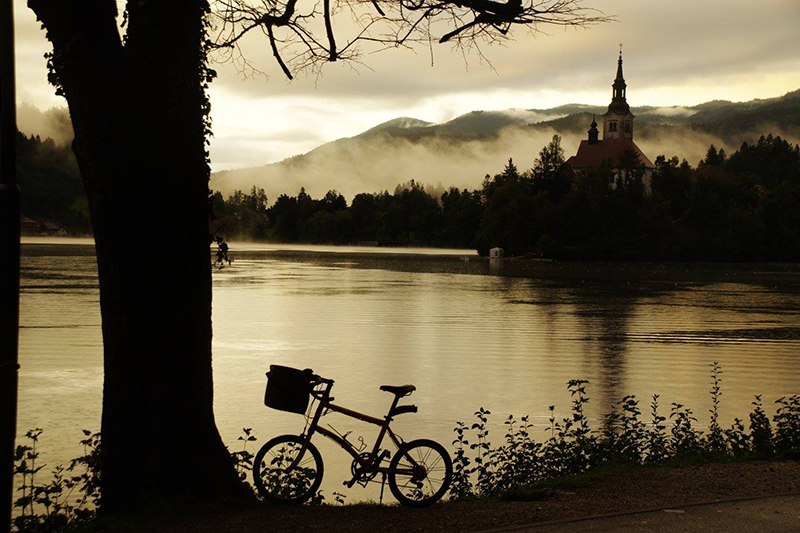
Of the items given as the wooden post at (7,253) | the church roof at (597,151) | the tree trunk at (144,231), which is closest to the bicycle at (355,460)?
the tree trunk at (144,231)

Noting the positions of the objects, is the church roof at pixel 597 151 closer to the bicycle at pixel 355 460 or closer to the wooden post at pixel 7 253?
the bicycle at pixel 355 460

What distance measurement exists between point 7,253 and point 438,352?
66.7ft

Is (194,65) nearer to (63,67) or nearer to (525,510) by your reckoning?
(63,67)

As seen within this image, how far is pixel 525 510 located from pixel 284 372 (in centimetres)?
249

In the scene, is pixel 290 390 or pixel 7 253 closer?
pixel 7 253

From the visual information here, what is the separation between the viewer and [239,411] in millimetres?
16250

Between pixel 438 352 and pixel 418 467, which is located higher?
pixel 418 467

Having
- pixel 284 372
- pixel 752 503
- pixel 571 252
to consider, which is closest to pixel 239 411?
pixel 284 372

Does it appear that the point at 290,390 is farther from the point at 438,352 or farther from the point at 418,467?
the point at 438,352

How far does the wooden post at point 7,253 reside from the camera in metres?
5.47

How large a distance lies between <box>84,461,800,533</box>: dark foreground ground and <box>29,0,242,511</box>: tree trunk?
1.99ft

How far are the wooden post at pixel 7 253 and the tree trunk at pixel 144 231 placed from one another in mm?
2181

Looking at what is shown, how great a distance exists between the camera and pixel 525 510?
764 cm

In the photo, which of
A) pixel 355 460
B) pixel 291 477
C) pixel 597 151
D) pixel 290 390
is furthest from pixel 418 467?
pixel 597 151
